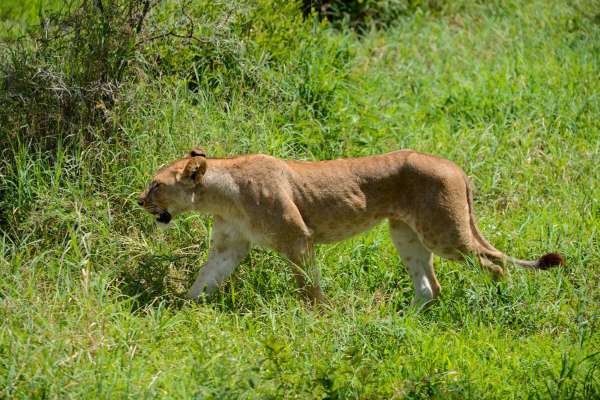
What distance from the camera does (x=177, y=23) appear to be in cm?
781

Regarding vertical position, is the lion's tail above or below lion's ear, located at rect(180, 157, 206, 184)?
below

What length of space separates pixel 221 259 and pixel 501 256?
1813 millimetres

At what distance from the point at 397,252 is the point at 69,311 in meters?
2.43

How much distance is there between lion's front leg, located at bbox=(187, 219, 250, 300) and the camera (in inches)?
248

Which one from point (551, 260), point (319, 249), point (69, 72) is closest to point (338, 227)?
point (319, 249)

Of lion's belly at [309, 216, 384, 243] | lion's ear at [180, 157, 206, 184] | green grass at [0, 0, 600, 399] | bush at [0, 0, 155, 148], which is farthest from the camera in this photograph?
bush at [0, 0, 155, 148]

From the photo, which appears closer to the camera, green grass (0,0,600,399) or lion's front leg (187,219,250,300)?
green grass (0,0,600,399)

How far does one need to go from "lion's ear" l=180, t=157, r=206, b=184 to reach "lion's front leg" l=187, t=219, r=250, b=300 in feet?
1.16

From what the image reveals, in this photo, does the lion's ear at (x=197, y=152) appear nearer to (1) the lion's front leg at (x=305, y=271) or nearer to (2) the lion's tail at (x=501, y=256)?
(1) the lion's front leg at (x=305, y=271)

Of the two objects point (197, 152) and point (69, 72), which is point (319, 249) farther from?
point (69, 72)

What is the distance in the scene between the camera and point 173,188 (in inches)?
248

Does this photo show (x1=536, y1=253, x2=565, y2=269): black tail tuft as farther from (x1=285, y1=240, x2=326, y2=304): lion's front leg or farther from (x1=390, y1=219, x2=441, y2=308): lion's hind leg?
(x1=285, y1=240, x2=326, y2=304): lion's front leg

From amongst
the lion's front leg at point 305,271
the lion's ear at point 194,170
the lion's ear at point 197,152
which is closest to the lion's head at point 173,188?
the lion's ear at point 194,170

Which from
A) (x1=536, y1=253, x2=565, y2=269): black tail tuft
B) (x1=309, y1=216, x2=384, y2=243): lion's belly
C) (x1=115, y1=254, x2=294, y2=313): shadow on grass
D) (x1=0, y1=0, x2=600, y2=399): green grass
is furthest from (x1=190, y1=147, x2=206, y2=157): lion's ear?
(x1=536, y1=253, x2=565, y2=269): black tail tuft
